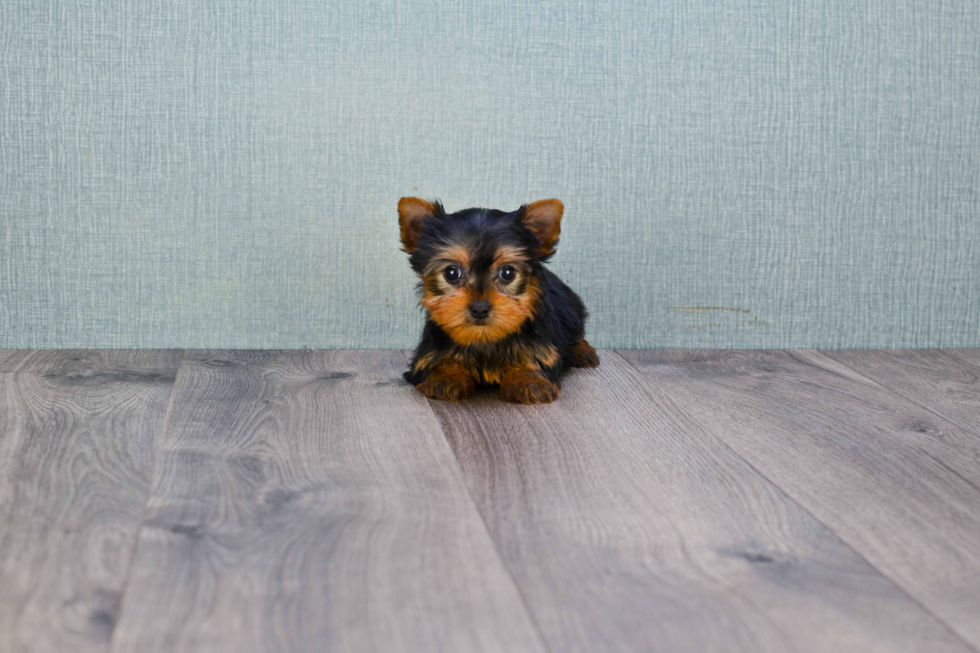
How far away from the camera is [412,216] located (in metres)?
2.01

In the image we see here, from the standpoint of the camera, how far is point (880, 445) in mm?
1703

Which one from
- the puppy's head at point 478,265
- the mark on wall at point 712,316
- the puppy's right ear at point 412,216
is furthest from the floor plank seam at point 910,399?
the puppy's right ear at point 412,216

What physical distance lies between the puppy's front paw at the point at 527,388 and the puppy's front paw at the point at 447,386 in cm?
8

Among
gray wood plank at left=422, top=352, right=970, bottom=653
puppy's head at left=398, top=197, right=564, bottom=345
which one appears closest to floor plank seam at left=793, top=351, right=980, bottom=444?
gray wood plank at left=422, top=352, right=970, bottom=653

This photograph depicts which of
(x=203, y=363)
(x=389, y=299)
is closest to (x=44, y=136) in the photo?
(x=203, y=363)

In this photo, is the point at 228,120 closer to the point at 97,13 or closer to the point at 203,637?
the point at 97,13

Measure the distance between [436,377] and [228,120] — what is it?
93 cm

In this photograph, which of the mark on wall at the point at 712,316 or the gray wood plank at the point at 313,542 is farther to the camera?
the mark on wall at the point at 712,316

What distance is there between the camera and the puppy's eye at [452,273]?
192cm

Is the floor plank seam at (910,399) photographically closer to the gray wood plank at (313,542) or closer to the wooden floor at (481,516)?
the wooden floor at (481,516)

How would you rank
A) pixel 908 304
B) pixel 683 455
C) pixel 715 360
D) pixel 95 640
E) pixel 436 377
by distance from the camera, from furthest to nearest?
pixel 908 304 < pixel 715 360 < pixel 436 377 < pixel 683 455 < pixel 95 640

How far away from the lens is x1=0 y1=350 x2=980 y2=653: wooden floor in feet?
3.32

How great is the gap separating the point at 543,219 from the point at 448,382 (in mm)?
411

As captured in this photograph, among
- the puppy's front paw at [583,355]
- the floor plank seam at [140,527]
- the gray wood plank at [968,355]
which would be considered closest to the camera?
the floor plank seam at [140,527]
